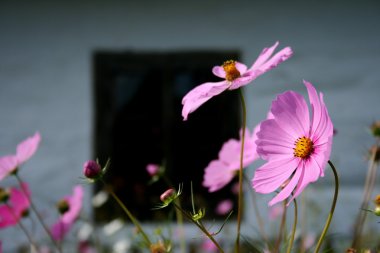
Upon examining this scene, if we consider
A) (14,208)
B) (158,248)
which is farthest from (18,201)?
(158,248)

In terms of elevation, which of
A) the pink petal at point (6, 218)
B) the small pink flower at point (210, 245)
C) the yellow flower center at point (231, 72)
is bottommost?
the small pink flower at point (210, 245)

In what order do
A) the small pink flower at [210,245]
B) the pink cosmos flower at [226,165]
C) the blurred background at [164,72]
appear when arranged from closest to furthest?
the pink cosmos flower at [226,165] < the small pink flower at [210,245] < the blurred background at [164,72]

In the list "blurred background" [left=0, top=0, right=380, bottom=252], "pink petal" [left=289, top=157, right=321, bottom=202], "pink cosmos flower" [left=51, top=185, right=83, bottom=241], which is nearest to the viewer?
"pink petal" [left=289, top=157, right=321, bottom=202]

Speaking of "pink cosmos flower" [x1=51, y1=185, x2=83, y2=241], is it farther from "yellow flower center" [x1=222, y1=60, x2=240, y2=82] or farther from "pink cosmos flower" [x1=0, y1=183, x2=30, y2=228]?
"yellow flower center" [x1=222, y1=60, x2=240, y2=82]

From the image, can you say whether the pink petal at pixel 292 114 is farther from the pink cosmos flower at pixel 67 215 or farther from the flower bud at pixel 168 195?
the pink cosmos flower at pixel 67 215

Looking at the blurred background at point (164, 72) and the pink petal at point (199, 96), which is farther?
the blurred background at point (164, 72)

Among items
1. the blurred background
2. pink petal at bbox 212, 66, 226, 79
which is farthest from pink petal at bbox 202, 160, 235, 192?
the blurred background

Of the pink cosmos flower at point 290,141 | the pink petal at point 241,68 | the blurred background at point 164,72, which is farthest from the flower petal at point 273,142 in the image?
the blurred background at point 164,72
